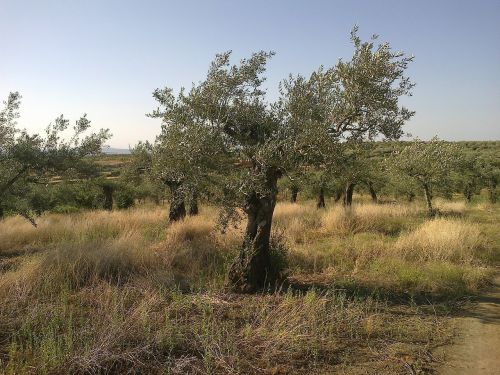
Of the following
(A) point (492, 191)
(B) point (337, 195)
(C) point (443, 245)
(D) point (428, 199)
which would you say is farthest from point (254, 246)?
(A) point (492, 191)

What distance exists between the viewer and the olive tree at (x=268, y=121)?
6.74 meters

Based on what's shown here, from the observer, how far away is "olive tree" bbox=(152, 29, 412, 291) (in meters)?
6.74

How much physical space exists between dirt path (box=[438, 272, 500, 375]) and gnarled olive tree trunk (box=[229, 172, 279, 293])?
3431 mm

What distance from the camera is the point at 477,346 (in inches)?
224

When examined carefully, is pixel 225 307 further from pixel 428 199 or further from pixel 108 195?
pixel 108 195

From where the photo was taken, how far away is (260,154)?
655 cm

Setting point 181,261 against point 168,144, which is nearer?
point 168,144

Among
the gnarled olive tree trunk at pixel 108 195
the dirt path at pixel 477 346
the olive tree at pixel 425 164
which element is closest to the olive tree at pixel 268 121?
the dirt path at pixel 477 346

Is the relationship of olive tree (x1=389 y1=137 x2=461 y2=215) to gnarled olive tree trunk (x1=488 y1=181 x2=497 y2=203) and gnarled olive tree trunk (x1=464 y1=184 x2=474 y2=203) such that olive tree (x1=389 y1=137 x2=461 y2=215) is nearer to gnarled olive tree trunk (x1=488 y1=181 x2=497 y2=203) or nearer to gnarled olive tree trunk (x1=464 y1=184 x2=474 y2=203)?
gnarled olive tree trunk (x1=488 y1=181 x2=497 y2=203)

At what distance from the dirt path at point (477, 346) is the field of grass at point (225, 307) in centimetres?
24

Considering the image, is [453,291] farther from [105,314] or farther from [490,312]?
[105,314]

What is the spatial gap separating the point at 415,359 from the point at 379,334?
0.77 m

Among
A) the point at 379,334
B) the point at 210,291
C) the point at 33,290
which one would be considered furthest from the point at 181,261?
the point at 379,334

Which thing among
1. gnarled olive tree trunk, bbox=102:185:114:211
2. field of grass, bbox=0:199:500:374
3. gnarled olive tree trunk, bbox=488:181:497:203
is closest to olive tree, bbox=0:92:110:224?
field of grass, bbox=0:199:500:374
